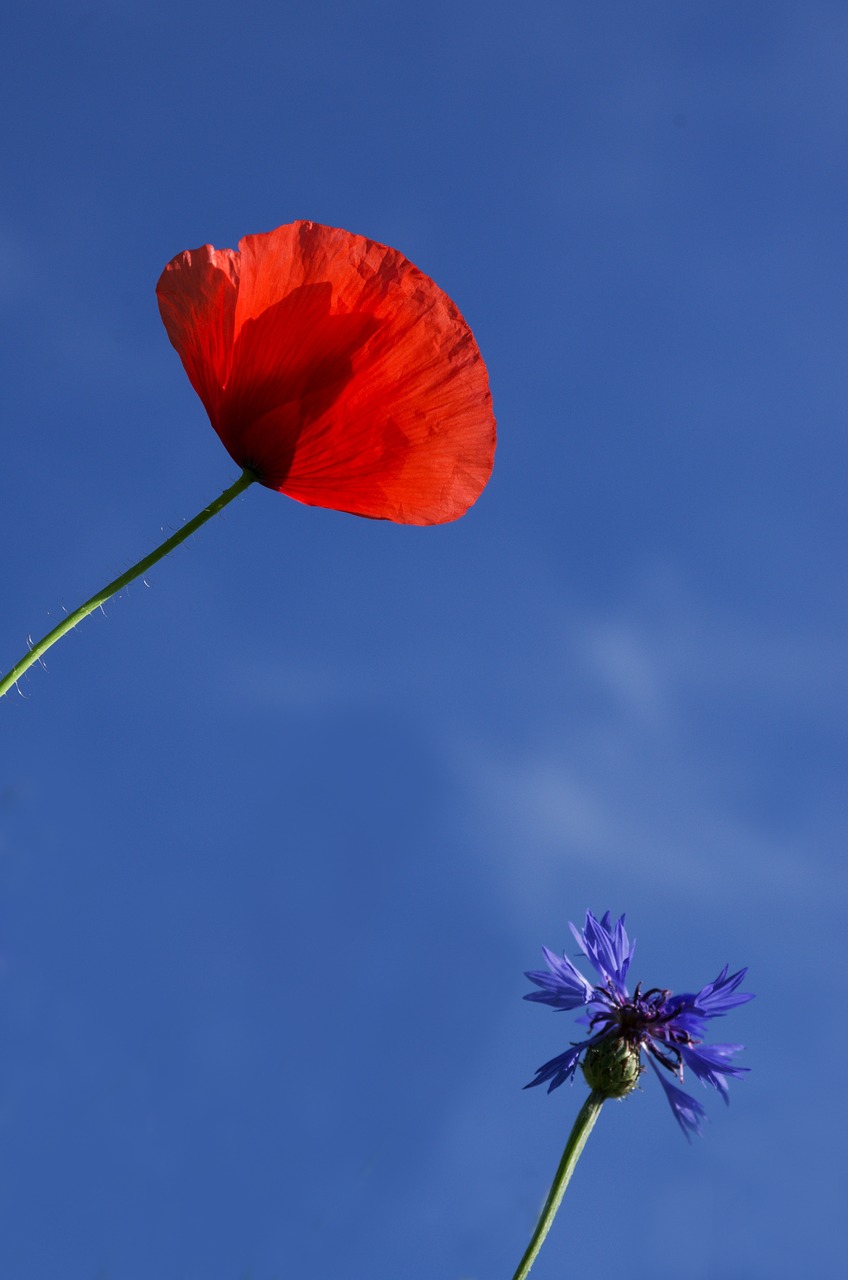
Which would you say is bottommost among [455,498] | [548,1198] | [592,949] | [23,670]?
[23,670]

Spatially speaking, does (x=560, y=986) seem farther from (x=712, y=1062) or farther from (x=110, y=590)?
(x=110, y=590)

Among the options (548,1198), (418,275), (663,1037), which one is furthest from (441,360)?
(663,1037)

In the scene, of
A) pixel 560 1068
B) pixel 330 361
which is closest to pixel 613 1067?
pixel 560 1068

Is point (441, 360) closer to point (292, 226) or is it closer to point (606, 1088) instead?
point (292, 226)

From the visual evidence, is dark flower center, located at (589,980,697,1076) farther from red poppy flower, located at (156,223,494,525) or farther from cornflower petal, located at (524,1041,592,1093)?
red poppy flower, located at (156,223,494,525)

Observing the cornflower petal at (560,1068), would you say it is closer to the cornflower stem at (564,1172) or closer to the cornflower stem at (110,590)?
the cornflower stem at (564,1172)

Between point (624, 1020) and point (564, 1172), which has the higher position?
point (624, 1020)
